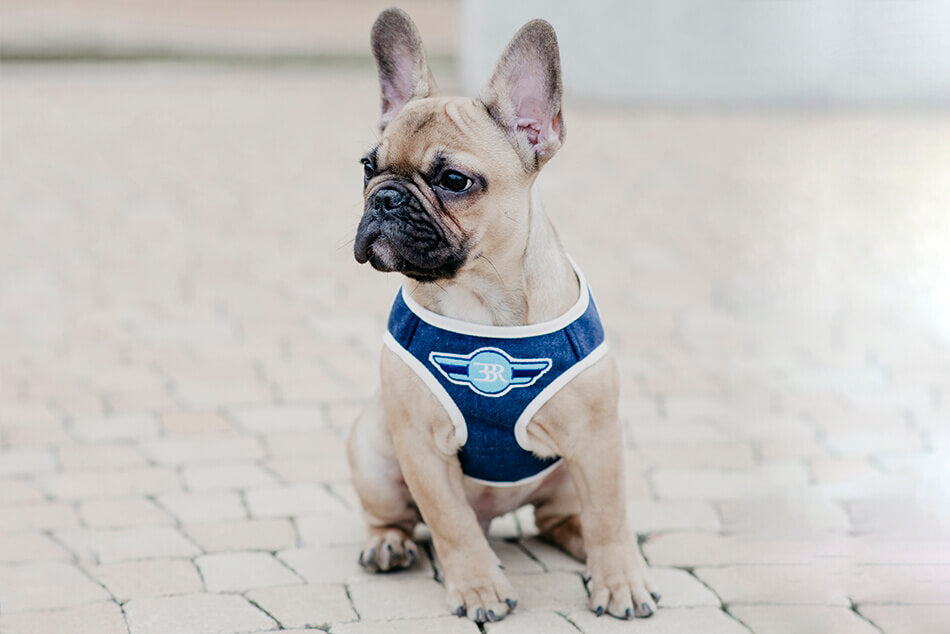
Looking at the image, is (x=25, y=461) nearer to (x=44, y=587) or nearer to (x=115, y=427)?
(x=115, y=427)

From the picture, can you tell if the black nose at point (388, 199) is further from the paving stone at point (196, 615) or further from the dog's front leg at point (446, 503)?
the paving stone at point (196, 615)

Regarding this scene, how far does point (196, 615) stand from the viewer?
340 cm

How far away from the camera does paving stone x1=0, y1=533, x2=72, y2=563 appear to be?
3.77 meters

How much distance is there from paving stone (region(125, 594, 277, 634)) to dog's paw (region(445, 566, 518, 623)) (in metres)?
0.52

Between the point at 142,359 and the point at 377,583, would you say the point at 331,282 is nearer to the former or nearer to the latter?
the point at 142,359

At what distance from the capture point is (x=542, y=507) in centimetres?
383

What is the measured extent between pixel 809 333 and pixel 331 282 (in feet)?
9.34

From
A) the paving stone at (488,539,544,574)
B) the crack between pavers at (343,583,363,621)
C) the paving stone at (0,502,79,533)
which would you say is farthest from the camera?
the paving stone at (0,502,79,533)

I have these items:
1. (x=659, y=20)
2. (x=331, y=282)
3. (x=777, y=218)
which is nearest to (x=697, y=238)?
(x=777, y=218)

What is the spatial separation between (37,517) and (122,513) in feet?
0.93

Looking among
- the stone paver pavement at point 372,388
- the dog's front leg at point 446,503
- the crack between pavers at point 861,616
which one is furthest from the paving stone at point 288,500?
the crack between pavers at point 861,616

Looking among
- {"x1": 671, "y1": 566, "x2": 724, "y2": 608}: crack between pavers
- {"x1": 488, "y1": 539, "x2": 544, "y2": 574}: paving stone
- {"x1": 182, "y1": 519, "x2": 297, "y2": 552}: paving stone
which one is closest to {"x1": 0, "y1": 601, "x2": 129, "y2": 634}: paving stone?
{"x1": 182, "y1": 519, "x2": 297, "y2": 552}: paving stone

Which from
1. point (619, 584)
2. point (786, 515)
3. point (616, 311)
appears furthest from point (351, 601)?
point (616, 311)

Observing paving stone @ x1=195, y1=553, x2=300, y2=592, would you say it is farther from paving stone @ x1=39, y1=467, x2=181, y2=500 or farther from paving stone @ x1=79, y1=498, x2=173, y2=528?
paving stone @ x1=39, y1=467, x2=181, y2=500
